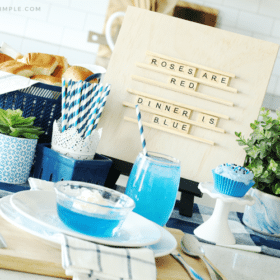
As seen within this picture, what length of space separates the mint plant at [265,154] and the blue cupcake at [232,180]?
113 millimetres

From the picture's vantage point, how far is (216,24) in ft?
7.79

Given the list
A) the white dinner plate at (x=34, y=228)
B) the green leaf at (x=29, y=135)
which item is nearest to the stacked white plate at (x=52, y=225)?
the white dinner plate at (x=34, y=228)

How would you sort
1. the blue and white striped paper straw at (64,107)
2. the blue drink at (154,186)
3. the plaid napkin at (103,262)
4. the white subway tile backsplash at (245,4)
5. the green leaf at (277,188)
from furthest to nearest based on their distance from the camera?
the white subway tile backsplash at (245,4) → the green leaf at (277,188) → the blue and white striped paper straw at (64,107) → the blue drink at (154,186) → the plaid napkin at (103,262)

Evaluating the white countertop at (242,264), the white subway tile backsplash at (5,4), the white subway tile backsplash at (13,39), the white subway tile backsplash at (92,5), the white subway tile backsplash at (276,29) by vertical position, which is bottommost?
the white countertop at (242,264)

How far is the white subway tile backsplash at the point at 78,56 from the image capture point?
2.50 metres

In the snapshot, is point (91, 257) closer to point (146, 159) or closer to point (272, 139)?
point (146, 159)

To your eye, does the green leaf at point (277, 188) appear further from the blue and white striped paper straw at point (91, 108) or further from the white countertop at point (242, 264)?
the blue and white striped paper straw at point (91, 108)

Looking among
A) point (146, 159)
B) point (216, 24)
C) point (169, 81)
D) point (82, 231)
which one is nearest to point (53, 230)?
point (82, 231)

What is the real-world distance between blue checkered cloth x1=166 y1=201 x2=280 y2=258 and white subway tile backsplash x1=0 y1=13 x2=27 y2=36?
2096mm

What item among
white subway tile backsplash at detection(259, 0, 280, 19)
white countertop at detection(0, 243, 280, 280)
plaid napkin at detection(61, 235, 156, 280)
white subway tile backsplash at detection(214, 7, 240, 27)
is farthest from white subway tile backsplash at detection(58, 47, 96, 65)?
plaid napkin at detection(61, 235, 156, 280)

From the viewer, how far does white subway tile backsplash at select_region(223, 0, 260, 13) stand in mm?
2344

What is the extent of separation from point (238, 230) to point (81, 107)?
0.46 metres

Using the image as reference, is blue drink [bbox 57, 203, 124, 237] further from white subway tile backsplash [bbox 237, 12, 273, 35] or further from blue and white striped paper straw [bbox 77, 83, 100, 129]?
white subway tile backsplash [bbox 237, 12, 273, 35]

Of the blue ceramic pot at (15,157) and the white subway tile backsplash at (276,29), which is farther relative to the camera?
the white subway tile backsplash at (276,29)
